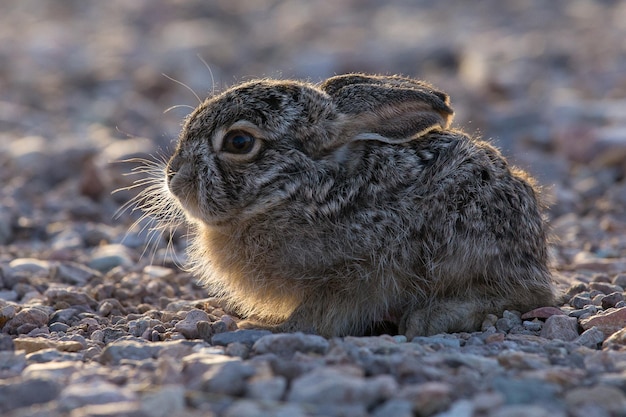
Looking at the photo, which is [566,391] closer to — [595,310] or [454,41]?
[595,310]

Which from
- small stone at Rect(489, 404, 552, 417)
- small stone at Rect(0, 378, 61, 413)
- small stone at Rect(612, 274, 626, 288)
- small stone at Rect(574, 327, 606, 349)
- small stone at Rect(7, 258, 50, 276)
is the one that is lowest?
small stone at Rect(0, 378, 61, 413)

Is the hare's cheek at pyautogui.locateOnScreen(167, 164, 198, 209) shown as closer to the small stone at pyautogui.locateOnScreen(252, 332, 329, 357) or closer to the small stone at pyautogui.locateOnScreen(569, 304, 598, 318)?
the small stone at pyautogui.locateOnScreen(252, 332, 329, 357)

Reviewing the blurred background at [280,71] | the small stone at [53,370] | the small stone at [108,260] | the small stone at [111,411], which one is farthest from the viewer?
the blurred background at [280,71]

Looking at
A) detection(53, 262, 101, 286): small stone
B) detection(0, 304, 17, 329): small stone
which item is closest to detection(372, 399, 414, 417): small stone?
detection(0, 304, 17, 329): small stone

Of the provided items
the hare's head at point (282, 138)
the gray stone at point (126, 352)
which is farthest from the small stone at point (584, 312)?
the gray stone at point (126, 352)

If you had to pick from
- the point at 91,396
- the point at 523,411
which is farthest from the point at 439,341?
the point at 91,396

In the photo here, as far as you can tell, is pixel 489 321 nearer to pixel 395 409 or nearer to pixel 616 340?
pixel 616 340

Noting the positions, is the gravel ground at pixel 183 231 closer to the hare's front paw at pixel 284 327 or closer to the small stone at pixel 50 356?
the small stone at pixel 50 356
